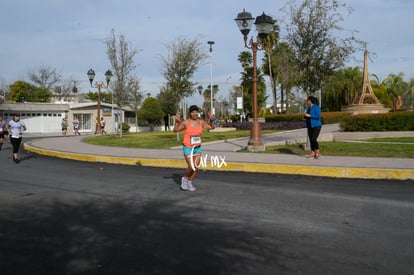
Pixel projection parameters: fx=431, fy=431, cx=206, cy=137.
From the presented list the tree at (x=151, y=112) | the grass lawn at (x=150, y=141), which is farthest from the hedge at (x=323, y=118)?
the tree at (x=151, y=112)

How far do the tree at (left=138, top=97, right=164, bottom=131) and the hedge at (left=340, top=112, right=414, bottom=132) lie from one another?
106ft

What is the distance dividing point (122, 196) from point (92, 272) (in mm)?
3655

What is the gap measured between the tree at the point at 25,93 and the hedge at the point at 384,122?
6075 cm

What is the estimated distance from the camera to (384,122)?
19.6 metres

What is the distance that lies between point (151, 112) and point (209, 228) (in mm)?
44904

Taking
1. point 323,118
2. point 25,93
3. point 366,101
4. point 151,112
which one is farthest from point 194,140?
point 25,93

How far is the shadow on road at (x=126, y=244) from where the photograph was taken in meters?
3.96

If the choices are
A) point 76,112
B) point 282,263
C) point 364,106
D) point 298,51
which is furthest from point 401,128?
point 76,112

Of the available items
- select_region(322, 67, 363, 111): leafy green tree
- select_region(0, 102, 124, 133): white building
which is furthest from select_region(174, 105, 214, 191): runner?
select_region(322, 67, 363, 111): leafy green tree

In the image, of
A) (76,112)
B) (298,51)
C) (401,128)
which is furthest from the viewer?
Result: (76,112)

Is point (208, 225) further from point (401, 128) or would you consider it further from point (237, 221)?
point (401, 128)

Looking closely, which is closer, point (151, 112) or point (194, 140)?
point (194, 140)

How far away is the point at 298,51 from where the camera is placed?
46.9 ft

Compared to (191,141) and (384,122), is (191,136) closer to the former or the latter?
(191,141)
